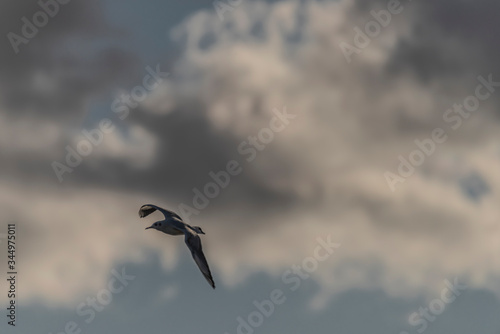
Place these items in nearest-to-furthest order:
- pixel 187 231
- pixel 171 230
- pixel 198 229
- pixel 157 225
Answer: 1. pixel 187 231
2. pixel 198 229
3. pixel 171 230
4. pixel 157 225

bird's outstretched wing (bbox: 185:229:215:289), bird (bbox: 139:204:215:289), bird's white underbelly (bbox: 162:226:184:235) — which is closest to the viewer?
bird's outstretched wing (bbox: 185:229:215:289)

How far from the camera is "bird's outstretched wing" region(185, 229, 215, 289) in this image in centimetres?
8101

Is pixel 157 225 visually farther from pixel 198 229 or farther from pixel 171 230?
pixel 198 229

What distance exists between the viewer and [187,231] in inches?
3386

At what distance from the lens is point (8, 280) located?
10231cm

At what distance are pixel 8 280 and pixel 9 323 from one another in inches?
238

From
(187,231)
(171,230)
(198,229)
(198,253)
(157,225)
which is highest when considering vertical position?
(157,225)

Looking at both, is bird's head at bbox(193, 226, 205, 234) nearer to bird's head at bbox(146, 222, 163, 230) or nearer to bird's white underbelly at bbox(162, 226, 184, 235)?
bird's white underbelly at bbox(162, 226, 184, 235)

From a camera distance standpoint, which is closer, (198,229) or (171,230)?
(198,229)

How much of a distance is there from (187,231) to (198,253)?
3.41m

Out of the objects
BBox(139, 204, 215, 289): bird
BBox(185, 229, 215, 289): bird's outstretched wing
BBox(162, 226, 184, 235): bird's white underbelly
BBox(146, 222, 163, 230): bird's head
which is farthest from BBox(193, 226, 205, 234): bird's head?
BBox(146, 222, 163, 230): bird's head

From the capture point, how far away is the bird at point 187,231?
268ft

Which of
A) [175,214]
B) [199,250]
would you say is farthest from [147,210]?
[199,250]

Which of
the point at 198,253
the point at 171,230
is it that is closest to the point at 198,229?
the point at 171,230
